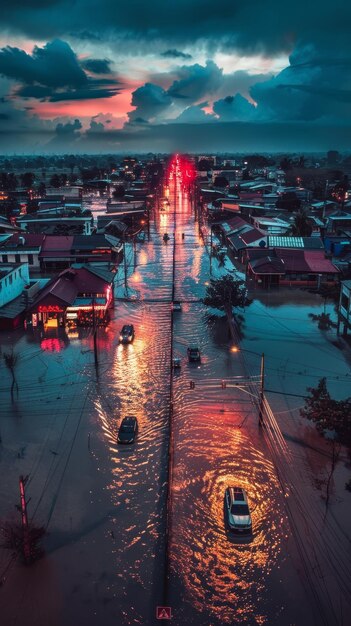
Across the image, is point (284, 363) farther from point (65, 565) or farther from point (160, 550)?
point (65, 565)

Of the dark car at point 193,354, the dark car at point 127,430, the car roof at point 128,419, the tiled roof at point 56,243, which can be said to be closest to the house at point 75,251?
the tiled roof at point 56,243

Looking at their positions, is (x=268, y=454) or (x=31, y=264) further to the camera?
(x=31, y=264)

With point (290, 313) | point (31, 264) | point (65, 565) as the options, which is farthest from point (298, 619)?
point (31, 264)

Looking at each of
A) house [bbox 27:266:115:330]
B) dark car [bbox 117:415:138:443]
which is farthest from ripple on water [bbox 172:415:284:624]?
house [bbox 27:266:115:330]

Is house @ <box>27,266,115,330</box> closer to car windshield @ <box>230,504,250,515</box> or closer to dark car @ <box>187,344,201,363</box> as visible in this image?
dark car @ <box>187,344,201,363</box>

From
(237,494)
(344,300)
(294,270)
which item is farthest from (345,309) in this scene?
(237,494)
